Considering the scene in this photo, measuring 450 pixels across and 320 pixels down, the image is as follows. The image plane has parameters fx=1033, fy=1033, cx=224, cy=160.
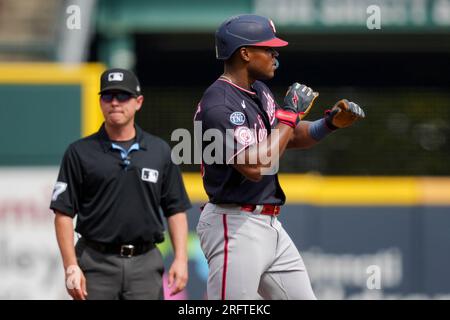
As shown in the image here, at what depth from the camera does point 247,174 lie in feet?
16.7

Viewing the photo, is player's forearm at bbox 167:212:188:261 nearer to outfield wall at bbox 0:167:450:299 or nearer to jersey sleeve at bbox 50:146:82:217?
jersey sleeve at bbox 50:146:82:217

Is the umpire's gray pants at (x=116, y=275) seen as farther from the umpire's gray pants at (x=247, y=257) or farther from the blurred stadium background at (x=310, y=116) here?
the blurred stadium background at (x=310, y=116)

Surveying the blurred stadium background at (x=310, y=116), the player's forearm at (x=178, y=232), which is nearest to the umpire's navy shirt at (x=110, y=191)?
the player's forearm at (x=178, y=232)

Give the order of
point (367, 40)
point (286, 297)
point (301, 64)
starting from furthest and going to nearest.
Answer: point (301, 64) < point (367, 40) < point (286, 297)

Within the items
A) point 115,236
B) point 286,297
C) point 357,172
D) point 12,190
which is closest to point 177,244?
point 115,236

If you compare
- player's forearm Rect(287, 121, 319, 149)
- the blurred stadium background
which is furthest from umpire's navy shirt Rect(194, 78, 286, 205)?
the blurred stadium background

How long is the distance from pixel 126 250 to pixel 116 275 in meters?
0.16

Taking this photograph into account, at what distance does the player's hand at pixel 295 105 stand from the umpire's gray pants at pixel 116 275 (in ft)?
4.75

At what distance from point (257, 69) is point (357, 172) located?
703 cm

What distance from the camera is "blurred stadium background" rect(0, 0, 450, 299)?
894 cm

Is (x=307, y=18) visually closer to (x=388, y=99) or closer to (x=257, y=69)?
(x=388, y=99)

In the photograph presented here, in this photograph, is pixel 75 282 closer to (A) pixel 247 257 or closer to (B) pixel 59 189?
(B) pixel 59 189

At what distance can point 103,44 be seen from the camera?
12.9m

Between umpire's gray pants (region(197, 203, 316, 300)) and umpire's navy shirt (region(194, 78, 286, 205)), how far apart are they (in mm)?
92
